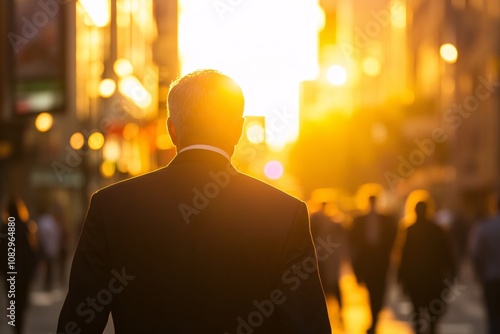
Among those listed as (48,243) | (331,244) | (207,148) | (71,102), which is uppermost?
(207,148)

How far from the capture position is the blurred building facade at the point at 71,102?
18781 mm

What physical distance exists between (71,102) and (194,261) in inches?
1107

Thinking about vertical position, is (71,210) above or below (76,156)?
below

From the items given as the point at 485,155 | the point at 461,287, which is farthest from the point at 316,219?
the point at 485,155

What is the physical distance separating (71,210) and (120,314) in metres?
54.1

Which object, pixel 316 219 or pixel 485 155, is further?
pixel 485 155

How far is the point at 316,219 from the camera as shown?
19094mm

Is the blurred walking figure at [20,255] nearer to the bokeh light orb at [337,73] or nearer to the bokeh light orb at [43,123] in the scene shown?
the bokeh light orb at [43,123]

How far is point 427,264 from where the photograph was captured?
13.9m

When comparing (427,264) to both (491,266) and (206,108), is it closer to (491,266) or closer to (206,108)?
(491,266)

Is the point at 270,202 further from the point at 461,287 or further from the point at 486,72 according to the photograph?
the point at 486,72

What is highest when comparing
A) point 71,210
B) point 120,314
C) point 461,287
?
Answer: point 120,314

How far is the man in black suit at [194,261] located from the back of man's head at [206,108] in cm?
14

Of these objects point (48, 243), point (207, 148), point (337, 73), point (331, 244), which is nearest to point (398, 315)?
point (331, 244)
